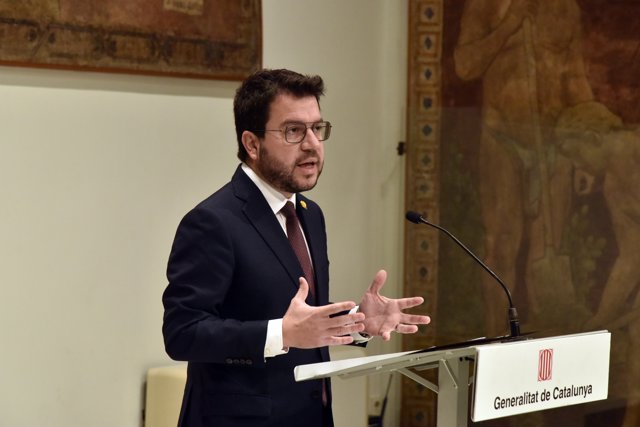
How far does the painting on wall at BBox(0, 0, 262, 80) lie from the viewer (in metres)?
4.59

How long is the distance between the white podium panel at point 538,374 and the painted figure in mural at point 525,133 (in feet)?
8.07

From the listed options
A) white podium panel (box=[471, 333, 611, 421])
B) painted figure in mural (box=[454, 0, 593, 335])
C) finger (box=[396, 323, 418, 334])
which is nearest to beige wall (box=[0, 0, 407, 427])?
painted figure in mural (box=[454, 0, 593, 335])

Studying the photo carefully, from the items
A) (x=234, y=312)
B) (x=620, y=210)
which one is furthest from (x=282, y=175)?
(x=620, y=210)

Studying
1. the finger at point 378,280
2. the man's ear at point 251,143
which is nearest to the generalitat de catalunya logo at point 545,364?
the finger at point 378,280

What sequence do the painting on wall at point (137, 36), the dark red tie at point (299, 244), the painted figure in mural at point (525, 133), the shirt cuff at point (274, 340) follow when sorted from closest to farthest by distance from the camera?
the shirt cuff at point (274, 340) < the dark red tie at point (299, 244) < the painting on wall at point (137, 36) < the painted figure in mural at point (525, 133)

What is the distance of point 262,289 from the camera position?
9.64 ft

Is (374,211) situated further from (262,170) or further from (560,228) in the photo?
(262,170)

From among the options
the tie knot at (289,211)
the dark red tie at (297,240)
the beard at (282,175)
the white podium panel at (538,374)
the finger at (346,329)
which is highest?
the beard at (282,175)

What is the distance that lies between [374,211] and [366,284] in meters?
0.44

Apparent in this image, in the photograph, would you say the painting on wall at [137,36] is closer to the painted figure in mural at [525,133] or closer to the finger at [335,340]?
the painted figure in mural at [525,133]

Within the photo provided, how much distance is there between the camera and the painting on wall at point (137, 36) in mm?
4586

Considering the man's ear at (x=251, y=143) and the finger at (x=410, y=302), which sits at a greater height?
the man's ear at (x=251, y=143)

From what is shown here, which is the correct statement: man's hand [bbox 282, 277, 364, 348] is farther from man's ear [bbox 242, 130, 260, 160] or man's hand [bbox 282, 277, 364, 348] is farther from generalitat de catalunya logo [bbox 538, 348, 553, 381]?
man's ear [bbox 242, 130, 260, 160]

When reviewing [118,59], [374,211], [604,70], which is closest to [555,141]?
[604,70]
